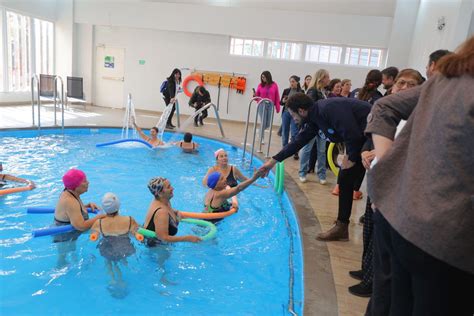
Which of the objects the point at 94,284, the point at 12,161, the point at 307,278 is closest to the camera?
the point at 307,278

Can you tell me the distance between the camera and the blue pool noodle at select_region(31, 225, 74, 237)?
307cm

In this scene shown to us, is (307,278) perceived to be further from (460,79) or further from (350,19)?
(350,19)

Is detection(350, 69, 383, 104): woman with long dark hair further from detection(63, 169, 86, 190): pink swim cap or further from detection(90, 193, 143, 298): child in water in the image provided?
detection(63, 169, 86, 190): pink swim cap

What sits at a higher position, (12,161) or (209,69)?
(209,69)

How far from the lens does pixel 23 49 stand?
42.1ft

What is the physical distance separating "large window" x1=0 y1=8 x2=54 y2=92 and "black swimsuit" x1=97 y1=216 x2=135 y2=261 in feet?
37.1

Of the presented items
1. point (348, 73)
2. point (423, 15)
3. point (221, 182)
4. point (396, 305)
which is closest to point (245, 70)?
point (348, 73)

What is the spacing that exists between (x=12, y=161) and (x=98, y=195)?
2165 millimetres

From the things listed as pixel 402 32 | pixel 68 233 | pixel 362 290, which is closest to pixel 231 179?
pixel 68 233

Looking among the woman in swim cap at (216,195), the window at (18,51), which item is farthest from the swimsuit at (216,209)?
the window at (18,51)

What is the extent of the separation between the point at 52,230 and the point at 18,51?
11.9 m

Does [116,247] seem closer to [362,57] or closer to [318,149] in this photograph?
[318,149]

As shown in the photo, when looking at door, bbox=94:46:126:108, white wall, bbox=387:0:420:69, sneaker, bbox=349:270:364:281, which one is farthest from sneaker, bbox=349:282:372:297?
door, bbox=94:46:126:108

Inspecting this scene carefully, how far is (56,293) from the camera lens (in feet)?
10.0
